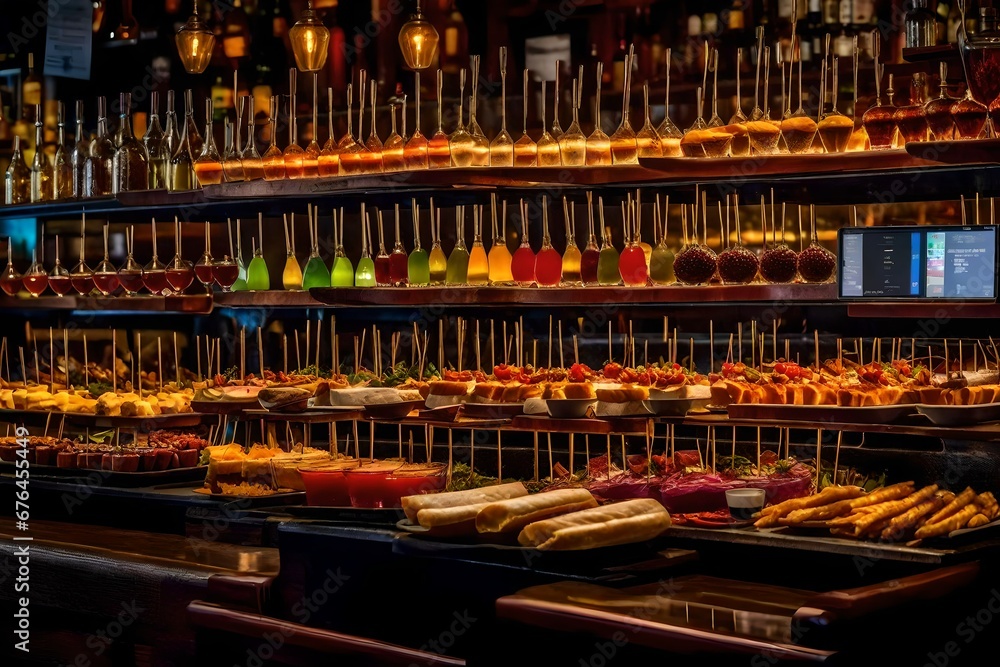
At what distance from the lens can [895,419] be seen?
4.04 meters

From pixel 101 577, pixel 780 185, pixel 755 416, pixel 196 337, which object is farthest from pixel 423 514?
pixel 196 337

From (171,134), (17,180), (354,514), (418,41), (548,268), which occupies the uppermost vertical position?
(418,41)

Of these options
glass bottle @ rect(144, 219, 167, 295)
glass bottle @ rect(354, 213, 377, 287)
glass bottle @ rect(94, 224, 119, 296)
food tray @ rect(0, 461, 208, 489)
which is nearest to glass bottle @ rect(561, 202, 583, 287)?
glass bottle @ rect(354, 213, 377, 287)

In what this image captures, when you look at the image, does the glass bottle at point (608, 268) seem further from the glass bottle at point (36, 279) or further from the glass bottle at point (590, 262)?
the glass bottle at point (36, 279)

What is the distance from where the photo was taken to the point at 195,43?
4926mm

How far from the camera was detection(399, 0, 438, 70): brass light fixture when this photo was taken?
15.3 feet

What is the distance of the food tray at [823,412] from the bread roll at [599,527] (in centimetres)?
57

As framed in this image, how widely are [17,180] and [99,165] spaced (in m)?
0.75

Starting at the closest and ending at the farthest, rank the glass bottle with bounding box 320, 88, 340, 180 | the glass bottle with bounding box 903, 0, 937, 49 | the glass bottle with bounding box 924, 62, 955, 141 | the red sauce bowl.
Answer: the glass bottle with bounding box 924, 62, 955, 141
the red sauce bowl
the glass bottle with bounding box 903, 0, 937, 49
the glass bottle with bounding box 320, 88, 340, 180

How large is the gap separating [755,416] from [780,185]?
104cm

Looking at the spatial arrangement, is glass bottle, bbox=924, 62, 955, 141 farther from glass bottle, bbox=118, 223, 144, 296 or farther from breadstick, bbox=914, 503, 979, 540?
glass bottle, bbox=118, 223, 144, 296

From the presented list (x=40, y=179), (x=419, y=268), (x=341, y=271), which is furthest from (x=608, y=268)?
(x=40, y=179)

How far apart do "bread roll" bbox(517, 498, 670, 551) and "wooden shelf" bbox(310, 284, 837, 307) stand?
0.96 m

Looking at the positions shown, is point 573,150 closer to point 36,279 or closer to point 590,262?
point 590,262
